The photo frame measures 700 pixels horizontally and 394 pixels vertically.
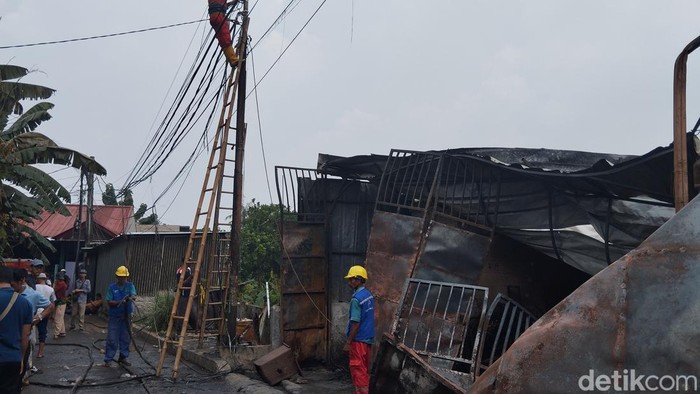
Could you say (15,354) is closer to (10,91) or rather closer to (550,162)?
(550,162)

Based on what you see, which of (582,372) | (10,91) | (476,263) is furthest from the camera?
(10,91)

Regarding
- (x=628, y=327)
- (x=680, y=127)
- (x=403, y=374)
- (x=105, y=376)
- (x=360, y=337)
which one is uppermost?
(x=680, y=127)

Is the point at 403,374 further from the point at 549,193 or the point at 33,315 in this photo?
the point at 33,315

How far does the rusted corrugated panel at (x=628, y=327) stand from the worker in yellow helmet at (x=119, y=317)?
1012 centimetres

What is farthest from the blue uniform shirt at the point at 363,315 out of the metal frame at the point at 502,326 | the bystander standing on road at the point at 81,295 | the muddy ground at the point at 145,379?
the bystander standing on road at the point at 81,295

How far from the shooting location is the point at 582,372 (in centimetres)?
247

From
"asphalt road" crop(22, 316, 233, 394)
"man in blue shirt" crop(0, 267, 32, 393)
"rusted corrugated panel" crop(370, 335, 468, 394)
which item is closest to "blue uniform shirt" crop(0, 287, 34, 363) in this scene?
"man in blue shirt" crop(0, 267, 32, 393)

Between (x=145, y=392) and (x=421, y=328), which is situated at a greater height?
(x=421, y=328)

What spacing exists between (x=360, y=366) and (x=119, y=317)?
5797 millimetres

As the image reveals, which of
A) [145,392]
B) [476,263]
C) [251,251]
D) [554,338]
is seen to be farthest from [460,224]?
[251,251]

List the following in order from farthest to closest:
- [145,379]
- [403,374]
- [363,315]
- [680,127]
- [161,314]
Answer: [161,314], [145,379], [363,315], [403,374], [680,127]

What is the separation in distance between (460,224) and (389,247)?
3.62 ft

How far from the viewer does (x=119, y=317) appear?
37.7 ft

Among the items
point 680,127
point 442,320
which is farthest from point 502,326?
point 680,127
